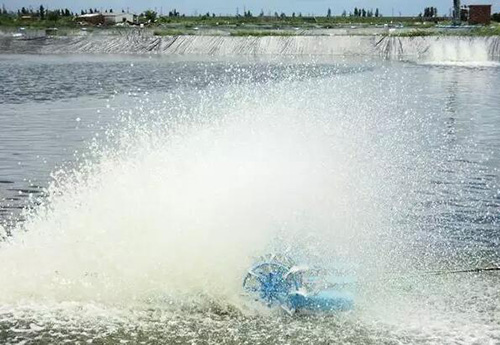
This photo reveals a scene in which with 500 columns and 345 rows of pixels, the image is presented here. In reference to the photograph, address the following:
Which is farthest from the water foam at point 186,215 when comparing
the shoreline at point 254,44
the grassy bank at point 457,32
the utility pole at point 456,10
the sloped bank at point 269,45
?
the utility pole at point 456,10

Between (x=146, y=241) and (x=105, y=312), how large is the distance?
1877 millimetres

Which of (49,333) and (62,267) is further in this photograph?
(62,267)

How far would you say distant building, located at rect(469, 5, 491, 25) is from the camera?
288ft

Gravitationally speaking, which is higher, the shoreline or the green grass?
the green grass

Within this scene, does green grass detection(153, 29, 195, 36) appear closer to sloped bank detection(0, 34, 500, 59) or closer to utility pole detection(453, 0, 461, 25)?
sloped bank detection(0, 34, 500, 59)

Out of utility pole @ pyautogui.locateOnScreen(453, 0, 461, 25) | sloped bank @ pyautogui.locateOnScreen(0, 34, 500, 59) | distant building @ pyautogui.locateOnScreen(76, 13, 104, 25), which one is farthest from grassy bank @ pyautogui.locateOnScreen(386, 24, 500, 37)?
distant building @ pyautogui.locateOnScreen(76, 13, 104, 25)

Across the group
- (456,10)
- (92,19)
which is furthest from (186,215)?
(92,19)

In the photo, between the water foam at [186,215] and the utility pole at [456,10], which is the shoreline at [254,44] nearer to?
the utility pole at [456,10]

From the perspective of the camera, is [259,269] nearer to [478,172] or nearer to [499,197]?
[499,197]

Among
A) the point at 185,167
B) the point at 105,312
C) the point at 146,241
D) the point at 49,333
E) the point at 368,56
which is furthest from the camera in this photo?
the point at 368,56

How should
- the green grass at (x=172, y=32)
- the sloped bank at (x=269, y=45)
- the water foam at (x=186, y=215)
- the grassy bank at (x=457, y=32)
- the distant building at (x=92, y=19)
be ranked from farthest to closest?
the distant building at (x=92, y=19), the green grass at (x=172, y=32), the grassy bank at (x=457, y=32), the sloped bank at (x=269, y=45), the water foam at (x=186, y=215)

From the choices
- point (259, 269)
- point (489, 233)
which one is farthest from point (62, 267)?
point (489, 233)

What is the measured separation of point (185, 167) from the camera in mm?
14273

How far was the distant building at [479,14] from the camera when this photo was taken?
87.8 m
